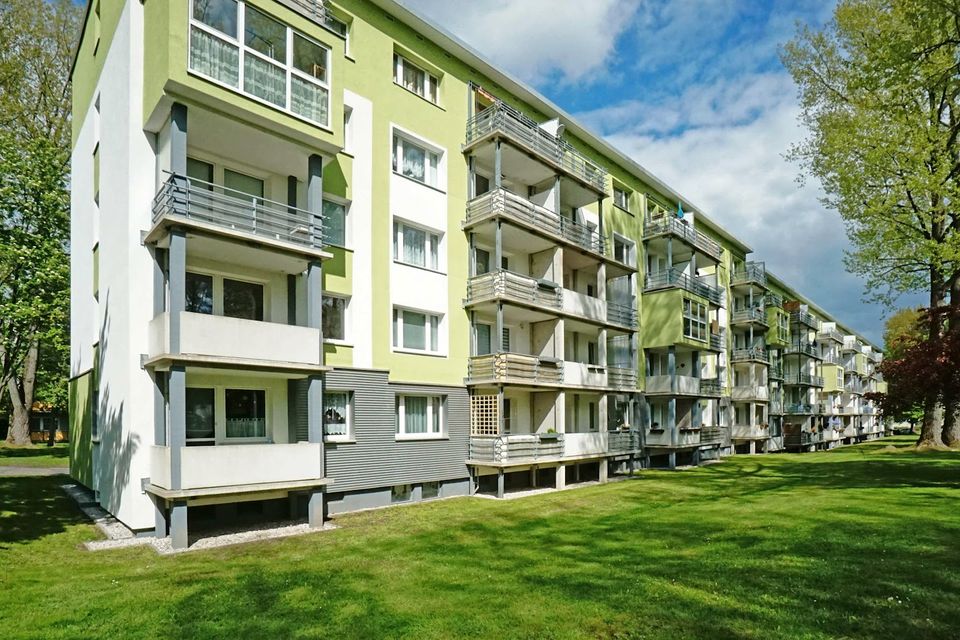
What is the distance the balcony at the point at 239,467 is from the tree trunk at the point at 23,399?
30311 millimetres

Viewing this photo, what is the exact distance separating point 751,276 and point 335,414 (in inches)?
1457

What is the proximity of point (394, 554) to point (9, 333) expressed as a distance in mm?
27911

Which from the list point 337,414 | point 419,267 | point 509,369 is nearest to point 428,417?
point 509,369

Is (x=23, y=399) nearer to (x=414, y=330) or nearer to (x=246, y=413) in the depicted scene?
(x=246, y=413)

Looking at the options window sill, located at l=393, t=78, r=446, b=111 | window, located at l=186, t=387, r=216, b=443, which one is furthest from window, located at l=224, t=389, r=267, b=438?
window sill, located at l=393, t=78, r=446, b=111

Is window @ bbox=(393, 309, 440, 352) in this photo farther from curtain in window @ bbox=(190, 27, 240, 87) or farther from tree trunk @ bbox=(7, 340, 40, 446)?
tree trunk @ bbox=(7, 340, 40, 446)

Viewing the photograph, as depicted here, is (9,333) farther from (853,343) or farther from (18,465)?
(853,343)

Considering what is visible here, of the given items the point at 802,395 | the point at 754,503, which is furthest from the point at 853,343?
the point at 754,503

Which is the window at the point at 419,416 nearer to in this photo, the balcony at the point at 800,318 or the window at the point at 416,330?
the window at the point at 416,330

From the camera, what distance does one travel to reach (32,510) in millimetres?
14984

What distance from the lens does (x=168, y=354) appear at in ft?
Answer: 38.4

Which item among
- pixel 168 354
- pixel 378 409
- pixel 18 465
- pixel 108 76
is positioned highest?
pixel 108 76

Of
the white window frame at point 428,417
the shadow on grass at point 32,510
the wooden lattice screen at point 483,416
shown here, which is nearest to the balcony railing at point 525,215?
the wooden lattice screen at point 483,416

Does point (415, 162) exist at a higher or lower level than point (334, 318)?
higher
